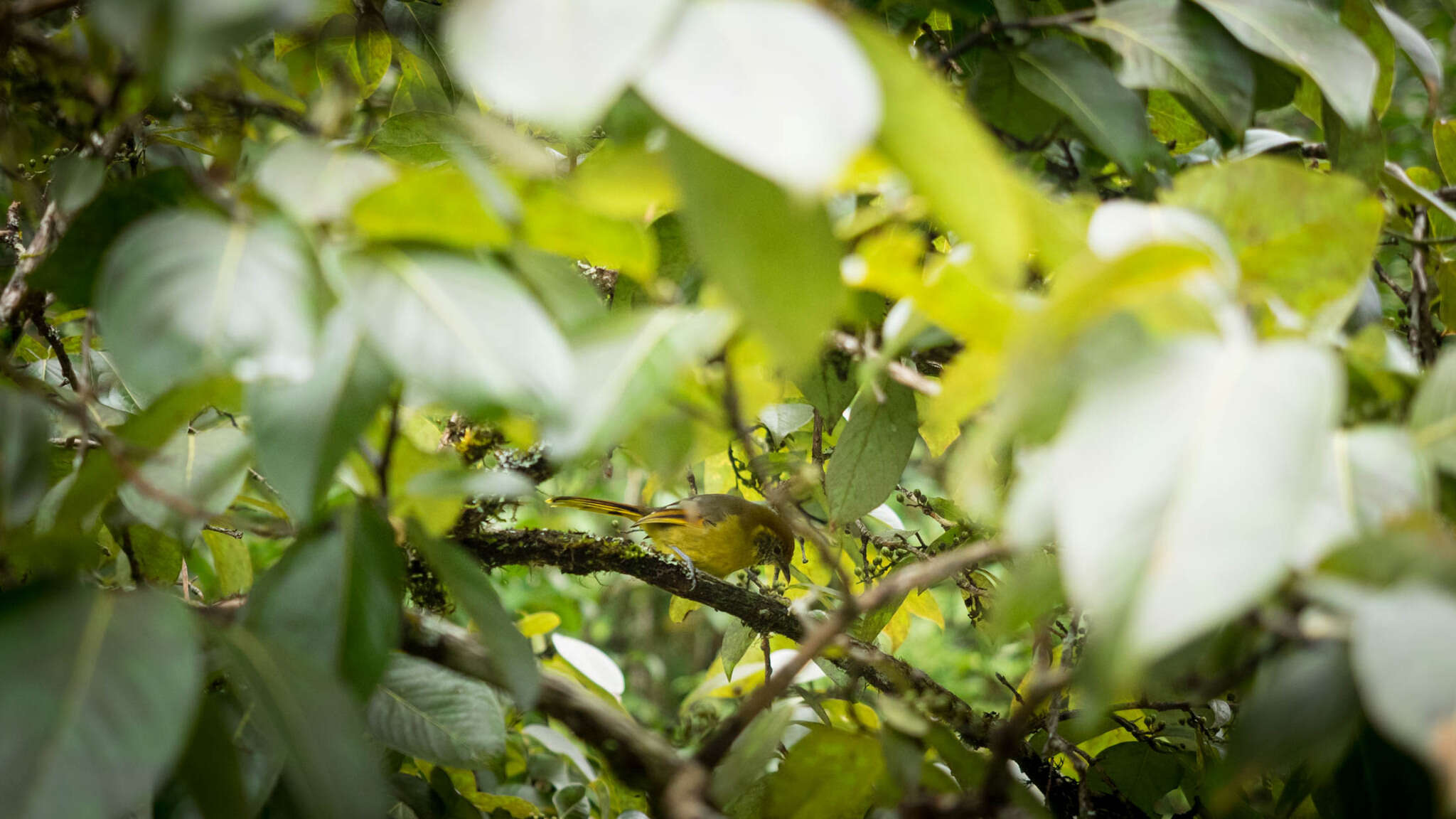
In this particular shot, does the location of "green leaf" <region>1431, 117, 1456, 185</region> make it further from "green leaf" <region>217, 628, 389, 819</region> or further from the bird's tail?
the bird's tail

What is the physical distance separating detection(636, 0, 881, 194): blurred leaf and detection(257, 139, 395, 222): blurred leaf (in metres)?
0.16

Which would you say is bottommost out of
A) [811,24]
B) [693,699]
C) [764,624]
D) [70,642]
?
[693,699]

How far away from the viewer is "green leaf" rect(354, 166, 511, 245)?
13.7 inches

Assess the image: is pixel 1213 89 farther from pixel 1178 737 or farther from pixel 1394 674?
pixel 1178 737

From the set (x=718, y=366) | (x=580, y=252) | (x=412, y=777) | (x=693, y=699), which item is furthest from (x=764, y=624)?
(x=580, y=252)

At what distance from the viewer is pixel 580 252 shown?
39 centimetres

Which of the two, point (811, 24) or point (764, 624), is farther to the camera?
point (764, 624)

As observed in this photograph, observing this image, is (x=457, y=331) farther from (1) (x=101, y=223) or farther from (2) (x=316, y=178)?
(1) (x=101, y=223)

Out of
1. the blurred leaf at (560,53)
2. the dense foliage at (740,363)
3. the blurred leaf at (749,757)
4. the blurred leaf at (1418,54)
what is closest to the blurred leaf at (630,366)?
the dense foliage at (740,363)

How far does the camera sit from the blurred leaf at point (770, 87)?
0.26 meters

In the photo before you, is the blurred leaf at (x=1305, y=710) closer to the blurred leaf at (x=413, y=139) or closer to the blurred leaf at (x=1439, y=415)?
the blurred leaf at (x=1439, y=415)

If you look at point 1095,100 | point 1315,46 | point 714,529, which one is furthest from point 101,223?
point 714,529

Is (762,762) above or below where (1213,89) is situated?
below

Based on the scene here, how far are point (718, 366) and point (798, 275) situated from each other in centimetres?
19
